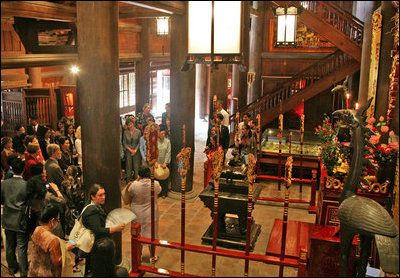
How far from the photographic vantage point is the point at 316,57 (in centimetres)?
1507

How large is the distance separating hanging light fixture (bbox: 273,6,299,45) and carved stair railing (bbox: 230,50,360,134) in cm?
473

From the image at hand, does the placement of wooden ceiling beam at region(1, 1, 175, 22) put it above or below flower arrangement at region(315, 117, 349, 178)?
above

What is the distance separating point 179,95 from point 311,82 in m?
6.42

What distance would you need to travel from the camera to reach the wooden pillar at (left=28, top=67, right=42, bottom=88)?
452 inches

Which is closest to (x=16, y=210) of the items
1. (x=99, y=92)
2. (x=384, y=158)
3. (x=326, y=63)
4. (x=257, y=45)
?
(x=99, y=92)

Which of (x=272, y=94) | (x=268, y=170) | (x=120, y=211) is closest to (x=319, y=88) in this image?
(x=272, y=94)

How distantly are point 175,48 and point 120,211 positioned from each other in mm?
4429

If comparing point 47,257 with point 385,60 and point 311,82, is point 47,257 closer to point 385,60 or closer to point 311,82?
point 385,60

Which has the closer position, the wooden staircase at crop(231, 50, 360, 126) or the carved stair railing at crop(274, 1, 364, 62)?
the carved stair railing at crop(274, 1, 364, 62)

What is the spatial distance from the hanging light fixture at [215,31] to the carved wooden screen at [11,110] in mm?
8364

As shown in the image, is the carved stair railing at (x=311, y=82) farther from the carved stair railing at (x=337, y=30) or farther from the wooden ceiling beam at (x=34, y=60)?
the wooden ceiling beam at (x=34, y=60)

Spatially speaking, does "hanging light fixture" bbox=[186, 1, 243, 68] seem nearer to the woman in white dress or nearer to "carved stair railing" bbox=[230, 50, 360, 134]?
the woman in white dress

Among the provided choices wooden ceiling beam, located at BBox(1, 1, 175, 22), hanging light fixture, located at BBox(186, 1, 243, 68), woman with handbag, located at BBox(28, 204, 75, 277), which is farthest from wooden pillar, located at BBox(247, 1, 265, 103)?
woman with handbag, located at BBox(28, 204, 75, 277)

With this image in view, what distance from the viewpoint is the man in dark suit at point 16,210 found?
5.37 meters
